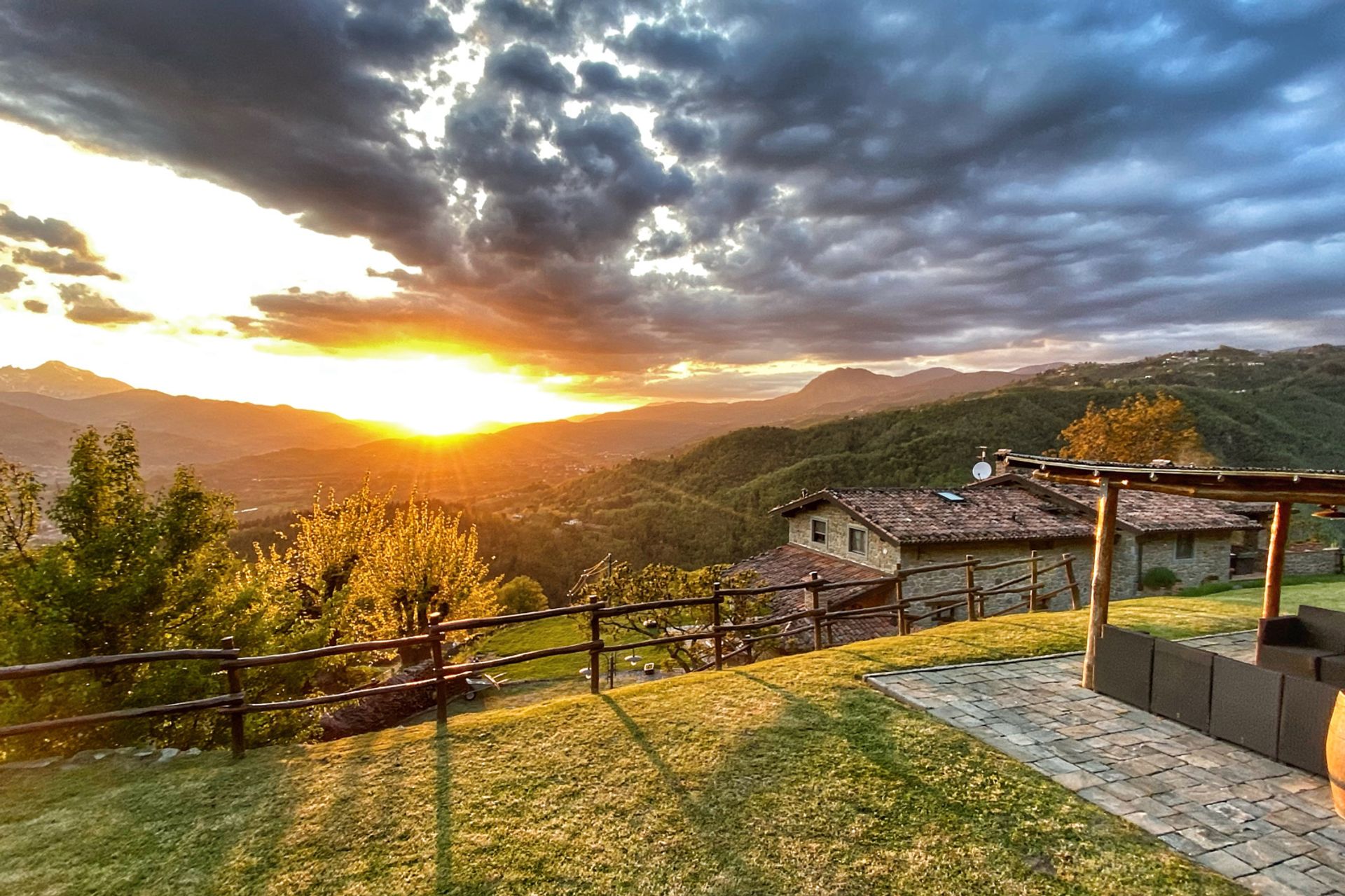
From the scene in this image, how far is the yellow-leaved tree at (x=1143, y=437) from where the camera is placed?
31.9 m

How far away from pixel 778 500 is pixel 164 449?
225600 mm

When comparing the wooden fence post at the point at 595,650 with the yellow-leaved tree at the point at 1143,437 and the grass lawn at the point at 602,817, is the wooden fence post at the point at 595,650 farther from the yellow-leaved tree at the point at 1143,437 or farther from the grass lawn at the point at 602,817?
the yellow-leaved tree at the point at 1143,437

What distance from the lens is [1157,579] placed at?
1964cm

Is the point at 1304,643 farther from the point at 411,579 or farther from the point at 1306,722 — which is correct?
the point at 411,579

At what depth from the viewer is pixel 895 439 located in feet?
193

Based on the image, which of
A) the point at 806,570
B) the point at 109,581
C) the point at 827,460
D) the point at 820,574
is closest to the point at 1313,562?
the point at 820,574

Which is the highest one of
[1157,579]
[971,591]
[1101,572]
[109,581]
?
[109,581]

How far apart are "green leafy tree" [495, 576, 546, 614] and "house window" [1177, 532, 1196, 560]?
99.9 ft

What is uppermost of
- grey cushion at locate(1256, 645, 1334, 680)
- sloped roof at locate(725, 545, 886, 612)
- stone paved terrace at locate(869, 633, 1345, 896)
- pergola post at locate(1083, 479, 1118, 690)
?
pergola post at locate(1083, 479, 1118, 690)

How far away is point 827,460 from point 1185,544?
34.2m

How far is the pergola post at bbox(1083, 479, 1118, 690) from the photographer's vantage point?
727cm

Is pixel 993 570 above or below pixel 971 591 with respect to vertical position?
below

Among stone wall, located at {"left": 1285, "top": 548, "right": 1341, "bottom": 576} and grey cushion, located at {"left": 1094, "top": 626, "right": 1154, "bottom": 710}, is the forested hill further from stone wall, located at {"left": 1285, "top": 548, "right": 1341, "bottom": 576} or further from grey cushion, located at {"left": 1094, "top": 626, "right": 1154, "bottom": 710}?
grey cushion, located at {"left": 1094, "top": 626, "right": 1154, "bottom": 710}

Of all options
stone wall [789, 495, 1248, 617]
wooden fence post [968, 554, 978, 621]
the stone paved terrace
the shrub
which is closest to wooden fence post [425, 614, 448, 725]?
the stone paved terrace
